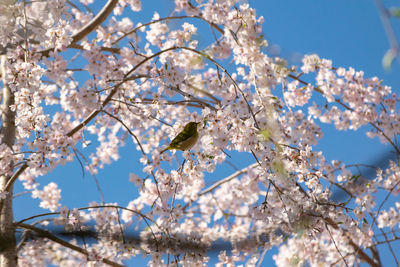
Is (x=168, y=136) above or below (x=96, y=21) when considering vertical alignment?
below

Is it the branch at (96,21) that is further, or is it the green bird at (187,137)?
the branch at (96,21)

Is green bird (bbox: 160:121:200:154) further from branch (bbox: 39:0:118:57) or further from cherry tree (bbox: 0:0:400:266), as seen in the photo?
branch (bbox: 39:0:118:57)

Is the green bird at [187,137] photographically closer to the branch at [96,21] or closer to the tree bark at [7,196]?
the tree bark at [7,196]

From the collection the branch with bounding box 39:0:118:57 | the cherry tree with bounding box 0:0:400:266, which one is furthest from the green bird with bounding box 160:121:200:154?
the branch with bounding box 39:0:118:57

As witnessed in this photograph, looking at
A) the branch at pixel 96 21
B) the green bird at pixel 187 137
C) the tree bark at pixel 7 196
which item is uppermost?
the branch at pixel 96 21

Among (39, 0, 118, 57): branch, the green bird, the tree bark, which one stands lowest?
the green bird

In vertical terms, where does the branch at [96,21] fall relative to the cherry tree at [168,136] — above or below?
above

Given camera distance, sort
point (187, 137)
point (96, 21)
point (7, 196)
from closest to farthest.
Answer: point (187, 137) → point (7, 196) → point (96, 21)

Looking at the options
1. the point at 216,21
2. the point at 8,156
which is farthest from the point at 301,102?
the point at 8,156

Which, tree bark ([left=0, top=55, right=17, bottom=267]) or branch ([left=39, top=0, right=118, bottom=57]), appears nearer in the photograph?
tree bark ([left=0, top=55, right=17, bottom=267])

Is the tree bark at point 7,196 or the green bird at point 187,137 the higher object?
the tree bark at point 7,196

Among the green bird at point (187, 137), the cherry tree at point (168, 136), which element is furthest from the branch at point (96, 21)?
the green bird at point (187, 137)

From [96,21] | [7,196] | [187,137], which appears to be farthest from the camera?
[96,21]

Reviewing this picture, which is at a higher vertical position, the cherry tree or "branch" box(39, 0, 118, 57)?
"branch" box(39, 0, 118, 57)
